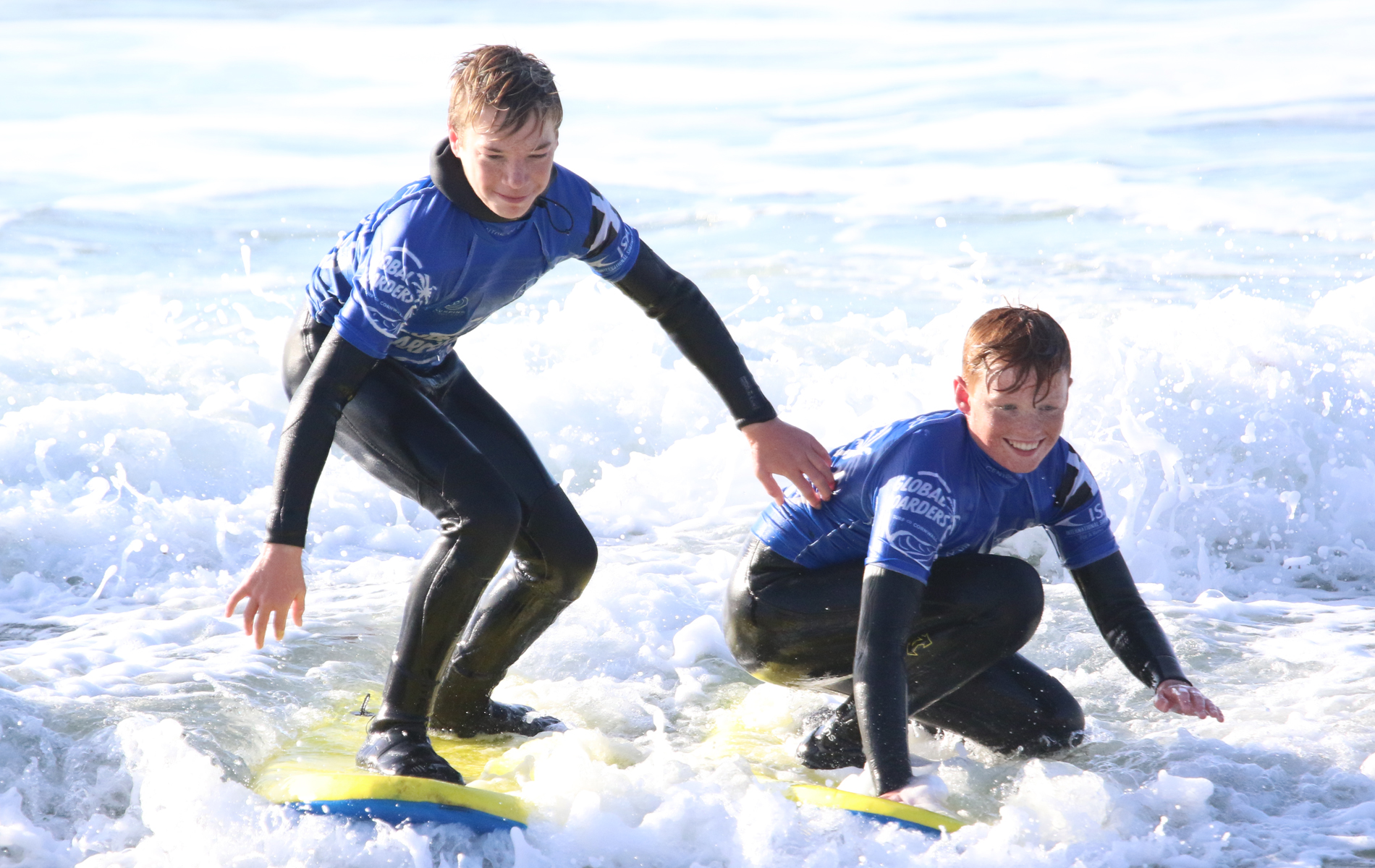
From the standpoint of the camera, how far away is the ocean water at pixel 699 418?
333 centimetres

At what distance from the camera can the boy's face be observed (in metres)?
3.23

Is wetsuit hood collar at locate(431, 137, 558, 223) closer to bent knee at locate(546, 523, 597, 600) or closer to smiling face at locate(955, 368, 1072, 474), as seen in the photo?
bent knee at locate(546, 523, 597, 600)

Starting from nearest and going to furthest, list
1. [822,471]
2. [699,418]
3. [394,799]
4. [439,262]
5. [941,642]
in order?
[394,799] < [439,262] < [941,642] < [822,471] < [699,418]

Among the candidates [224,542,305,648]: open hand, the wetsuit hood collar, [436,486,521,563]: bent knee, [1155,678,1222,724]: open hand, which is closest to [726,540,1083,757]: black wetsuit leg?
[1155,678,1222,724]: open hand

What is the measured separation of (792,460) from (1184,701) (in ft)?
3.75

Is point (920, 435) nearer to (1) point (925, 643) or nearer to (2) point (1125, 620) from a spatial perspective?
(1) point (925, 643)

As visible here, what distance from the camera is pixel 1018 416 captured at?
3.22 metres

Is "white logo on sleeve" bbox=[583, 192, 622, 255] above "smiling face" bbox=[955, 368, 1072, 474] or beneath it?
above

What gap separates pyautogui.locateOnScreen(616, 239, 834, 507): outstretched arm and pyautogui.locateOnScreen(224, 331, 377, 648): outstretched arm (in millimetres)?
849

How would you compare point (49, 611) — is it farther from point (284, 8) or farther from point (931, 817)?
point (284, 8)

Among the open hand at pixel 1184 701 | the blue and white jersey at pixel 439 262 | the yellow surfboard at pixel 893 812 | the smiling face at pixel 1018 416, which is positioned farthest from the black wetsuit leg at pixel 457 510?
the open hand at pixel 1184 701

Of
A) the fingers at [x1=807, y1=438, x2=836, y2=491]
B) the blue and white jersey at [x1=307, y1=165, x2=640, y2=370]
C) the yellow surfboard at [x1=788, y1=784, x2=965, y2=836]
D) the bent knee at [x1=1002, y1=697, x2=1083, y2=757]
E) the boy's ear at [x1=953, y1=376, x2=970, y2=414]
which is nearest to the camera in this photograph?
the yellow surfboard at [x1=788, y1=784, x2=965, y2=836]

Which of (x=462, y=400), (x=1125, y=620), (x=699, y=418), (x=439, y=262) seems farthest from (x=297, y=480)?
(x=699, y=418)

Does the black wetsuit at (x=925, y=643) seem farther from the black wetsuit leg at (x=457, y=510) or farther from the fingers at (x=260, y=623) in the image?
the fingers at (x=260, y=623)
